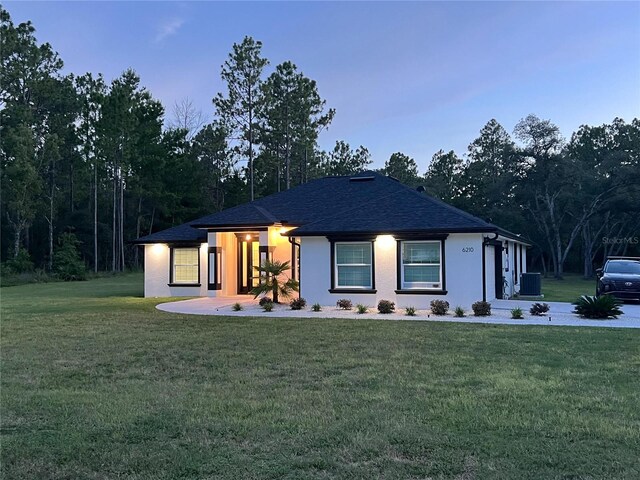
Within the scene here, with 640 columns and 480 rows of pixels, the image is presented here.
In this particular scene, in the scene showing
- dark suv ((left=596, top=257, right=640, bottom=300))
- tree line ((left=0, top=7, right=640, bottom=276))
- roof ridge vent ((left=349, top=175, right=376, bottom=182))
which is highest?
tree line ((left=0, top=7, right=640, bottom=276))

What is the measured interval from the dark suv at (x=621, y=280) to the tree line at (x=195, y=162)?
19273mm

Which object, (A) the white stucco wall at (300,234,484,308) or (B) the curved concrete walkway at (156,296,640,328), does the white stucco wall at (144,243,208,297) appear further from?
(A) the white stucco wall at (300,234,484,308)

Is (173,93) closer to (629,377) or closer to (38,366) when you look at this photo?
(38,366)

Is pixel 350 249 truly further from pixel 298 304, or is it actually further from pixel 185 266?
pixel 185 266

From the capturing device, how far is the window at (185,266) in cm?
1952

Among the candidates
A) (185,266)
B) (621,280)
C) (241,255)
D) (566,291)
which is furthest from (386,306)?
(566,291)

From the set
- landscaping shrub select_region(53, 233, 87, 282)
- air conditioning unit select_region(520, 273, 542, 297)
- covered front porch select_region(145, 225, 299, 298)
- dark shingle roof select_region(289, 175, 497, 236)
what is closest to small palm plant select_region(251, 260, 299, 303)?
covered front porch select_region(145, 225, 299, 298)

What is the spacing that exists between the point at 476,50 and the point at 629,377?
525 inches

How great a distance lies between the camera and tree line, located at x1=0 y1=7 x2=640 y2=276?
34531 mm


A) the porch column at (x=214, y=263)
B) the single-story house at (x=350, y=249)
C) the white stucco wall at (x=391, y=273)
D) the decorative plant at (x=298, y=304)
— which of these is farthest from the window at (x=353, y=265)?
the porch column at (x=214, y=263)

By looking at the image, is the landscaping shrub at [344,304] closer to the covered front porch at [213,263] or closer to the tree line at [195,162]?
the covered front porch at [213,263]

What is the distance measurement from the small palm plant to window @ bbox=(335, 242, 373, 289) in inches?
62.5

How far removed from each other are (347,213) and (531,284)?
8.35m

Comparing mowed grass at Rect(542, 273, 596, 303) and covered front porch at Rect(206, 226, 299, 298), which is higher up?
covered front porch at Rect(206, 226, 299, 298)
